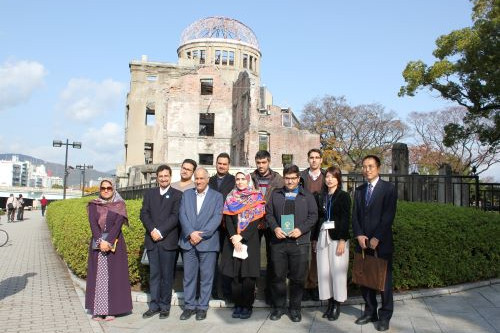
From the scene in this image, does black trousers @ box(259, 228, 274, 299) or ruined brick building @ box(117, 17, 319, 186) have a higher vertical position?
ruined brick building @ box(117, 17, 319, 186)

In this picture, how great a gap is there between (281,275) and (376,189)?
167cm

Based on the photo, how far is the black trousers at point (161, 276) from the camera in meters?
6.36

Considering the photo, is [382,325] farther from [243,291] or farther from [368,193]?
[243,291]

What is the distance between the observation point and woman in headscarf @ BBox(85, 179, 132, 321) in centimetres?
618

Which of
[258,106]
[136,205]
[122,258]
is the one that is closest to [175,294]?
[122,258]

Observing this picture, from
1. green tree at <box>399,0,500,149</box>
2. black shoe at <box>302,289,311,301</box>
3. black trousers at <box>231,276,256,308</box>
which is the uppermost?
green tree at <box>399,0,500,149</box>

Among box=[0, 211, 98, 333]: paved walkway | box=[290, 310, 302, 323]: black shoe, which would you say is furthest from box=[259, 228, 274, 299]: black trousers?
box=[0, 211, 98, 333]: paved walkway

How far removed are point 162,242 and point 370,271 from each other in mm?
2767

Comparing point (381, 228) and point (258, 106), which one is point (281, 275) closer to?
point (381, 228)

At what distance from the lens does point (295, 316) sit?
6078mm

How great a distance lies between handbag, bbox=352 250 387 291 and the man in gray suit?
1904 millimetres

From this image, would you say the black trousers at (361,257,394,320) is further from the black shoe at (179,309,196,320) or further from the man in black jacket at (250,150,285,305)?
the black shoe at (179,309,196,320)

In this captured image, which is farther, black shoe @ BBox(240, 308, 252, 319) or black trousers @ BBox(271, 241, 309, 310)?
black shoe @ BBox(240, 308, 252, 319)

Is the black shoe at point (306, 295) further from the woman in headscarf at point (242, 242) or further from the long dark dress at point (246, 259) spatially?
the long dark dress at point (246, 259)
